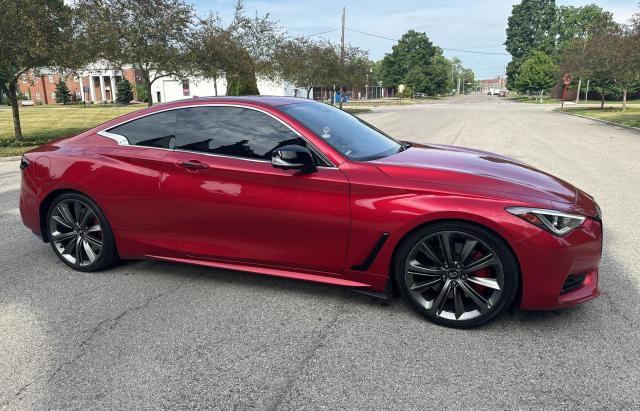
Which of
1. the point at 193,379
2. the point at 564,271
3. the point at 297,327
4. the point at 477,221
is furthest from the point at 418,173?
the point at 193,379

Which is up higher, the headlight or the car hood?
the car hood

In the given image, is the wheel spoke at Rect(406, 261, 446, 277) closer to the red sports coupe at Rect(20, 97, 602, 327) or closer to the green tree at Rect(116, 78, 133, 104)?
the red sports coupe at Rect(20, 97, 602, 327)

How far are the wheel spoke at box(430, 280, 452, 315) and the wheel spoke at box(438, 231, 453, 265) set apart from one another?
0.53ft

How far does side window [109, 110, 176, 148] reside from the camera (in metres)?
4.17

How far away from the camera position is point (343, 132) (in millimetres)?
4141

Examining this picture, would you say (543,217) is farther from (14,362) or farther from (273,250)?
(14,362)

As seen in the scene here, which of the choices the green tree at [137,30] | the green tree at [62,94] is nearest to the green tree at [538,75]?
the green tree at [137,30]

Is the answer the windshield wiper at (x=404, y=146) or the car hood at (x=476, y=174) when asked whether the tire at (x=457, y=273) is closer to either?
the car hood at (x=476, y=174)

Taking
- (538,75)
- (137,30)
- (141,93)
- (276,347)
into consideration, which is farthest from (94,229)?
(538,75)

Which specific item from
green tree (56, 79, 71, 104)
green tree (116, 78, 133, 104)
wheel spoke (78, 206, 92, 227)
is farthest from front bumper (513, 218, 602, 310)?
green tree (56, 79, 71, 104)

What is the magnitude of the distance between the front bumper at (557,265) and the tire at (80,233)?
11.2 feet

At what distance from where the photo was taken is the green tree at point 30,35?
13.4 metres

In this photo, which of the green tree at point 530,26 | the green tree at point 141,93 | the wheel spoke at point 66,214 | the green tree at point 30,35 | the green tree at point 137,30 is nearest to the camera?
the wheel spoke at point 66,214

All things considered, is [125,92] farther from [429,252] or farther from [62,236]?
[429,252]
